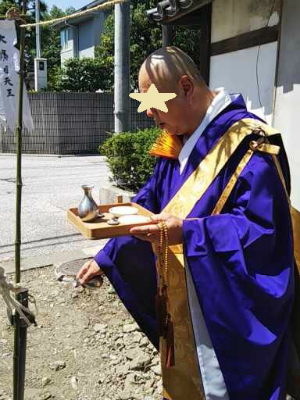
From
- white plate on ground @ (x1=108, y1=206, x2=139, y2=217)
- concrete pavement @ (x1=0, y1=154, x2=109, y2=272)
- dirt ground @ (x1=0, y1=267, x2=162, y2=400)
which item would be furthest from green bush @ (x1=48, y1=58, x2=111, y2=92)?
white plate on ground @ (x1=108, y1=206, x2=139, y2=217)

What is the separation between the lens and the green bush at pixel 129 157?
6.39m

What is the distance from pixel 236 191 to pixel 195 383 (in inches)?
40.9

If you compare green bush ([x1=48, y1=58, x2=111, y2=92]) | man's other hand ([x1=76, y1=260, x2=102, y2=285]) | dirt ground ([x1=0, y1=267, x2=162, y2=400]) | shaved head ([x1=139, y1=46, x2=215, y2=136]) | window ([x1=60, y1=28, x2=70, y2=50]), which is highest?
window ([x1=60, y1=28, x2=70, y2=50])

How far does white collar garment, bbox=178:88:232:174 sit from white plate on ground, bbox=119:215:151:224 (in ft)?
1.10

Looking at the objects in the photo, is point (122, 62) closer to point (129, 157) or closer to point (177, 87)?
point (129, 157)

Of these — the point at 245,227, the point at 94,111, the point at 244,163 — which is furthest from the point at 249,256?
the point at 94,111

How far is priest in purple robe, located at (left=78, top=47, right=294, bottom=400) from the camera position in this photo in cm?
164

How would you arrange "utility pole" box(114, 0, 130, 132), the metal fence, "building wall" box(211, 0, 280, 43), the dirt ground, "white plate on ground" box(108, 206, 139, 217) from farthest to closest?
the metal fence < "utility pole" box(114, 0, 130, 132) < "building wall" box(211, 0, 280, 43) < the dirt ground < "white plate on ground" box(108, 206, 139, 217)

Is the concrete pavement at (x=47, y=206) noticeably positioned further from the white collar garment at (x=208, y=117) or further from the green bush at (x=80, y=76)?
the green bush at (x=80, y=76)

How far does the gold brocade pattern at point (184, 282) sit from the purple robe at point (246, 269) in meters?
0.04

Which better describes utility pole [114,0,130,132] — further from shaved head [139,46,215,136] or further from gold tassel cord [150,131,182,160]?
shaved head [139,46,215,136]

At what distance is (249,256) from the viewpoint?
64.7 inches

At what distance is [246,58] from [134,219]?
313cm

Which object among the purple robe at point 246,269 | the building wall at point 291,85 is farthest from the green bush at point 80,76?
the purple robe at point 246,269
